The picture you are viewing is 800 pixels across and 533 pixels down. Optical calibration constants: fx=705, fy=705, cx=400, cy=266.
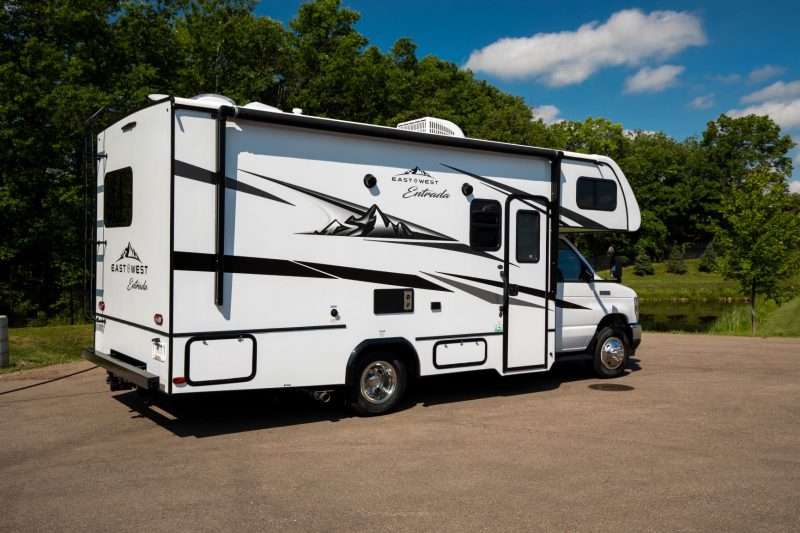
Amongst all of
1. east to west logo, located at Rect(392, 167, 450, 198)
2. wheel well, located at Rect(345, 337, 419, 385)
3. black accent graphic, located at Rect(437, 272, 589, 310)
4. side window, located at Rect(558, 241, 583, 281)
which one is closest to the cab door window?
side window, located at Rect(558, 241, 583, 281)

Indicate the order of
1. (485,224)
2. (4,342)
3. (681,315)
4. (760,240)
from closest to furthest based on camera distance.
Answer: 1. (485,224)
2. (4,342)
3. (760,240)
4. (681,315)

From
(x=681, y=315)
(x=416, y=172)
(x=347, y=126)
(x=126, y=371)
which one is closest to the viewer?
(x=126, y=371)

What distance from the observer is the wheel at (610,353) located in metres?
10.0

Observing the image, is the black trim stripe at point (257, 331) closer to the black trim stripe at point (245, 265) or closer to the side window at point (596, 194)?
the black trim stripe at point (245, 265)

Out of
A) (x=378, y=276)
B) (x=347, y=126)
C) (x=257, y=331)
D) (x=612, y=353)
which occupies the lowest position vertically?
(x=612, y=353)

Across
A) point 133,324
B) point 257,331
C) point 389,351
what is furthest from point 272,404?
point 133,324

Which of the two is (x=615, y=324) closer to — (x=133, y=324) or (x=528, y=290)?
(x=528, y=290)

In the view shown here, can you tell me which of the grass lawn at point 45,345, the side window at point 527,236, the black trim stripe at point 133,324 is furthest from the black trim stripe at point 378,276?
the grass lawn at point 45,345

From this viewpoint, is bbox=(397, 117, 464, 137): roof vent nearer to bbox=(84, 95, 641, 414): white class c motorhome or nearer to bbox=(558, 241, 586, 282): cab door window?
bbox=(84, 95, 641, 414): white class c motorhome

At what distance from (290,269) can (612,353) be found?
535 cm

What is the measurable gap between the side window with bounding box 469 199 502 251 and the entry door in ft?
0.49

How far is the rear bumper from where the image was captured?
6426 millimetres

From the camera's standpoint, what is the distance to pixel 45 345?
1177 cm

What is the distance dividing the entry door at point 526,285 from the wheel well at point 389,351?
1296mm
